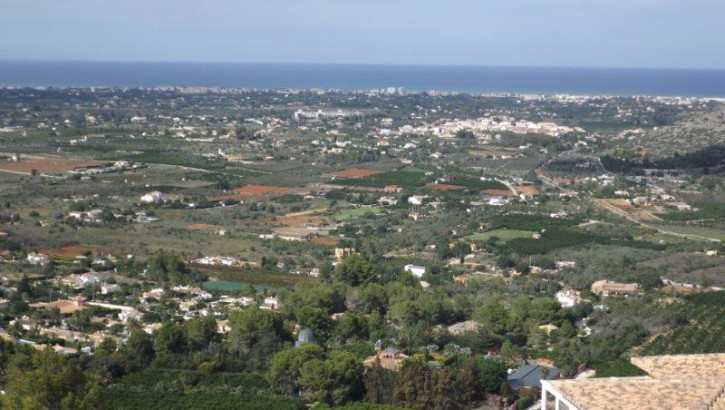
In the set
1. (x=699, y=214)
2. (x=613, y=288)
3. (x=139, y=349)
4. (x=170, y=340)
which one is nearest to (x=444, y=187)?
(x=699, y=214)

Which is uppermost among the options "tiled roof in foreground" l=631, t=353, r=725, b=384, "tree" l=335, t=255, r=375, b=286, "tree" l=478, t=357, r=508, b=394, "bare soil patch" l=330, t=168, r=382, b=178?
"tiled roof in foreground" l=631, t=353, r=725, b=384

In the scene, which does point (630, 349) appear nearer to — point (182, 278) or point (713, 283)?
point (713, 283)

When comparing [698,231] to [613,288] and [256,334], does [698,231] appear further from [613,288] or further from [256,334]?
[256,334]

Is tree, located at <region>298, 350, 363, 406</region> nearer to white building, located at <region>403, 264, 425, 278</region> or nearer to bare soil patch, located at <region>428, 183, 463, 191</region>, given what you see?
white building, located at <region>403, 264, 425, 278</region>

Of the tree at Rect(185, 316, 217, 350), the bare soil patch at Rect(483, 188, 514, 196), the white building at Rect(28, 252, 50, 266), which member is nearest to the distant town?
the tree at Rect(185, 316, 217, 350)


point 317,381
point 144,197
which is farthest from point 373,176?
point 317,381

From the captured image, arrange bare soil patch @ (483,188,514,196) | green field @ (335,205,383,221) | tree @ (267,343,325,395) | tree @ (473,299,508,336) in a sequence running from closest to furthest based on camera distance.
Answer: tree @ (267,343,325,395) → tree @ (473,299,508,336) → green field @ (335,205,383,221) → bare soil patch @ (483,188,514,196)
